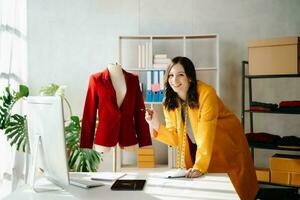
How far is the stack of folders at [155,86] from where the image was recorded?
12.6ft

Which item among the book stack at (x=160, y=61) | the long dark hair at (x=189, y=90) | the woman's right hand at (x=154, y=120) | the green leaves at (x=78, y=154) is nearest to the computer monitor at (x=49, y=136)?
the woman's right hand at (x=154, y=120)

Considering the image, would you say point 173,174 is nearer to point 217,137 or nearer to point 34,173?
point 217,137

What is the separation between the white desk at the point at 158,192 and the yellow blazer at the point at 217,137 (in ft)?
1.26

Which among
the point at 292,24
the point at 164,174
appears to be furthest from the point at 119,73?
the point at 292,24

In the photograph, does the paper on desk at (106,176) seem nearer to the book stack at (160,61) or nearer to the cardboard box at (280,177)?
the book stack at (160,61)

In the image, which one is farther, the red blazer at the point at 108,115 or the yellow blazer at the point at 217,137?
the red blazer at the point at 108,115

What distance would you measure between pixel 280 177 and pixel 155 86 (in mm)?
1675

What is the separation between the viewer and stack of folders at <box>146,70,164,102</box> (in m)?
3.83

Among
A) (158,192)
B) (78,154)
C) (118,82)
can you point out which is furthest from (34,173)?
(78,154)

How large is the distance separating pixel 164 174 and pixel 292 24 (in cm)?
301

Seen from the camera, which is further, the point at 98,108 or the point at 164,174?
the point at 98,108

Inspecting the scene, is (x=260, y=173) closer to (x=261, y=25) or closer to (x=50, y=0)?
(x=261, y=25)

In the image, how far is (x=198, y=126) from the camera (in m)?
2.26

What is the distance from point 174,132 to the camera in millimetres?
2463
